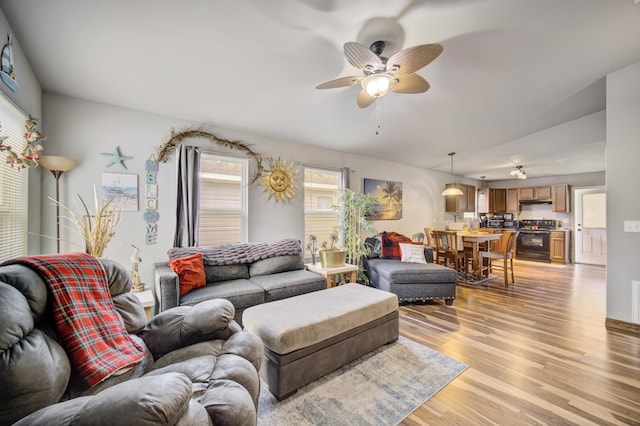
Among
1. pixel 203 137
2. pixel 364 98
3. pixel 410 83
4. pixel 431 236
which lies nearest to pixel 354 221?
pixel 431 236

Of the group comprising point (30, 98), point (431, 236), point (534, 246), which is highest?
point (30, 98)

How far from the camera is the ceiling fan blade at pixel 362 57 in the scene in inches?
66.4

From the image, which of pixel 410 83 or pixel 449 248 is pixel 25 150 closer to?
pixel 410 83

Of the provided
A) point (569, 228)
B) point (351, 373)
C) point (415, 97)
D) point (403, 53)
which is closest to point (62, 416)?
point (351, 373)

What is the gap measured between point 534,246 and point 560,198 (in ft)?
4.59

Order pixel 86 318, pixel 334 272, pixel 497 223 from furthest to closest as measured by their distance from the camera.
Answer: pixel 497 223
pixel 334 272
pixel 86 318

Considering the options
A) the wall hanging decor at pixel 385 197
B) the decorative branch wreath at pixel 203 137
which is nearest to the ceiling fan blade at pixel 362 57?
the decorative branch wreath at pixel 203 137

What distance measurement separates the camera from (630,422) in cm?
152

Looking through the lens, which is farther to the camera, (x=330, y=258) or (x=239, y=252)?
(x=330, y=258)

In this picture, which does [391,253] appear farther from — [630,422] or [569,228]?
[569,228]

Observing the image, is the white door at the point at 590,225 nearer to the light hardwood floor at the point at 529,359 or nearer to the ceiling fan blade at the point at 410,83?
the light hardwood floor at the point at 529,359

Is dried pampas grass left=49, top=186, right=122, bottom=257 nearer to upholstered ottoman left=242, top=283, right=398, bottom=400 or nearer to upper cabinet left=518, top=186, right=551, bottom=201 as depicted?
upholstered ottoman left=242, top=283, right=398, bottom=400

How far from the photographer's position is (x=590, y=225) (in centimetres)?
625

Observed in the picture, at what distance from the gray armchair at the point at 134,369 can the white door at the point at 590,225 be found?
848cm
